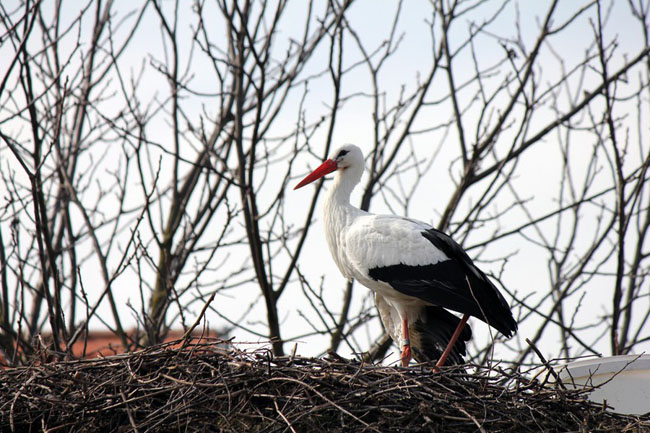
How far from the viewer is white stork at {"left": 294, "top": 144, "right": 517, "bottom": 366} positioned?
5.49 meters

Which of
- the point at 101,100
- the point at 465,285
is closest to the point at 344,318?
the point at 465,285

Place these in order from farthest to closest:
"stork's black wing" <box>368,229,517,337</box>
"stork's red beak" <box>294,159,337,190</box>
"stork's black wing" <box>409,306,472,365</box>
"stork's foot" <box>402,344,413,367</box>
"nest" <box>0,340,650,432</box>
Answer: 1. "stork's red beak" <box>294,159,337,190</box>
2. "stork's black wing" <box>409,306,472,365</box>
3. "stork's foot" <box>402,344,413,367</box>
4. "stork's black wing" <box>368,229,517,337</box>
5. "nest" <box>0,340,650,432</box>

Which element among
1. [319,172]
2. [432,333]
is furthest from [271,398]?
[319,172]

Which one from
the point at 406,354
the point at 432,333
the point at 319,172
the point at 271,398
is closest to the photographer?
the point at 271,398

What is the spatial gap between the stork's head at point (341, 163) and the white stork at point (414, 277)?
15cm

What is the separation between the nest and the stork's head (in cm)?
233

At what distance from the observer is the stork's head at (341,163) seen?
634 cm

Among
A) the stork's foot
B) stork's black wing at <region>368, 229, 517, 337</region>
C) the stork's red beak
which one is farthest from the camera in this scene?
the stork's red beak

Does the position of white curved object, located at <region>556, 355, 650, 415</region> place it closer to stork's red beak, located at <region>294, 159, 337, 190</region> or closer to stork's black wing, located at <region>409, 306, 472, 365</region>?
stork's black wing, located at <region>409, 306, 472, 365</region>

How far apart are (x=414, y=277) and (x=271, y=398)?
1840 mm

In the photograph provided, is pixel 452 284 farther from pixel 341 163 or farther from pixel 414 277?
pixel 341 163

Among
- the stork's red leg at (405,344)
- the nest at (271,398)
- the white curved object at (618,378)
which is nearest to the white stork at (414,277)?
the stork's red leg at (405,344)

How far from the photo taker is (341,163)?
6.35 metres

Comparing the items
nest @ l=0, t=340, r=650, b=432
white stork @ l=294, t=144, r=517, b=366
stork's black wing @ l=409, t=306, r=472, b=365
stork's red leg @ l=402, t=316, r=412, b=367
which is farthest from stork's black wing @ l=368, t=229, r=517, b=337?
nest @ l=0, t=340, r=650, b=432
